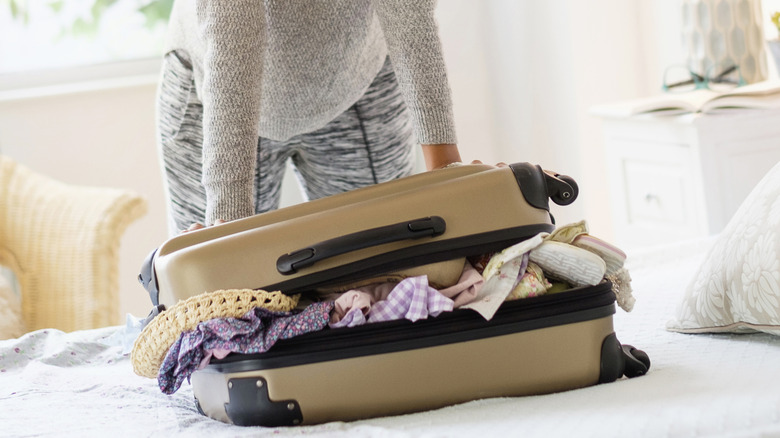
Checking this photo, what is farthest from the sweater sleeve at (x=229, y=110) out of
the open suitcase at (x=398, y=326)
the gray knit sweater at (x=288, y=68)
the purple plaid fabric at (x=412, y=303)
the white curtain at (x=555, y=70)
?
the white curtain at (x=555, y=70)

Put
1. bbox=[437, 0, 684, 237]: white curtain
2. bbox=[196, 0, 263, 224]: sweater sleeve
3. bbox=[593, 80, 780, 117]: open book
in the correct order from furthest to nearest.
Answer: bbox=[437, 0, 684, 237]: white curtain < bbox=[593, 80, 780, 117]: open book < bbox=[196, 0, 263, 224]: sweater sleeve

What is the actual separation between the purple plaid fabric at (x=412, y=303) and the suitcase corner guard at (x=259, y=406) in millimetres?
120

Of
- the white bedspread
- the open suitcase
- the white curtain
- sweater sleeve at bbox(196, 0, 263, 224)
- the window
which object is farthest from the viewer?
the window

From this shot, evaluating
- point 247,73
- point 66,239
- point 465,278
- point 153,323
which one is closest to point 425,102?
point 247,73

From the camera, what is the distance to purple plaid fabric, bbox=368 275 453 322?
80cm

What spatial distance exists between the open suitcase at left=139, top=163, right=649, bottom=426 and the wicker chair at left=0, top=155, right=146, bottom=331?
1289 mm

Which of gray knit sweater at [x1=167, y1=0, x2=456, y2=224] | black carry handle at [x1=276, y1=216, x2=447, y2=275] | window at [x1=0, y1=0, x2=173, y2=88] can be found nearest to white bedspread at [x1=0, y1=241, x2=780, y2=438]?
black carry handle at [x1=276, y1=216, x2=447, y2=275]

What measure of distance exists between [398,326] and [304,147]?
750mm

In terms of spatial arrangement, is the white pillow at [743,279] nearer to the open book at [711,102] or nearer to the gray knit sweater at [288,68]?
the gray knit sweater at [288,68]

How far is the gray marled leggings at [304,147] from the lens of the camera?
1432 millimetres

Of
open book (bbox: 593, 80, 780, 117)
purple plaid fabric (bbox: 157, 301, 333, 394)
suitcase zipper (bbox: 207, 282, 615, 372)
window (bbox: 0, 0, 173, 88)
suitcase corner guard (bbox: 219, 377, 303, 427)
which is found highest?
window (bbox: 0, 0, 173, 88)

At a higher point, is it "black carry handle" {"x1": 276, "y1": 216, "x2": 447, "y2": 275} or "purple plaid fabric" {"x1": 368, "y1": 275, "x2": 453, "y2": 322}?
"black carry handle" {"x1": 276, "y1": 216, "x2": 447, "y2": 275}

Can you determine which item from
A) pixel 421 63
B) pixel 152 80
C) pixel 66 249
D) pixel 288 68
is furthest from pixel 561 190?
pixel 152 80

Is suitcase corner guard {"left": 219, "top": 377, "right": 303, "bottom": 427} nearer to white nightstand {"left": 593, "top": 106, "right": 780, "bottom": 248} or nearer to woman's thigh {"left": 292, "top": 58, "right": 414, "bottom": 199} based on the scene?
woman's thigh {"left": 292, "top": 58, "right": 414, "bottom": 199}
